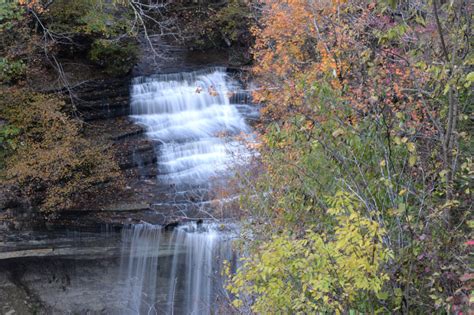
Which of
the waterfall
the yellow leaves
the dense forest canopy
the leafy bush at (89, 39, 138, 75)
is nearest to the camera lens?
the yellow leaves

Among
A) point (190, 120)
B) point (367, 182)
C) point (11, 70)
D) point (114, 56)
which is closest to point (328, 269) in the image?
point (367, 182)

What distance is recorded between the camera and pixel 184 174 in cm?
1289

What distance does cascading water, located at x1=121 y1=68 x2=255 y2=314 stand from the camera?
410 inches

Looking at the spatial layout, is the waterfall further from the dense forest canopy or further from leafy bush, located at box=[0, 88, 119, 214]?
the dense forest canopy

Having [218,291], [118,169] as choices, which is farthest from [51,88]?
[218,291]

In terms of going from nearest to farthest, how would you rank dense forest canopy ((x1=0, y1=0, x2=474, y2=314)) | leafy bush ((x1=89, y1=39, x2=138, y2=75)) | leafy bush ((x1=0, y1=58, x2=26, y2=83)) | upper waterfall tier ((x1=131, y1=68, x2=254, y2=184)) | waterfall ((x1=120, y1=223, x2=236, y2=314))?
dense forest canopy ((x1=0, y1=0, x2=474, y2=314)) → waterfall ((x1=120, y1=223, x2=236, y2=314)) → leafy bush ((x1=0, y1=58, x2=26, y2=83)) → upper waterfall tier ((x1=131, y1=68, x2=254, y2=184)) → leafy bush ((x1=89, y1=39, x2=138, y2=75))

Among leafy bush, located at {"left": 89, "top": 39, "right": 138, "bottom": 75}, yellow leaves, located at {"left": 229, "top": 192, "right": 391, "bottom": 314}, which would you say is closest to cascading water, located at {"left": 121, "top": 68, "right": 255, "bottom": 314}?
leafy bush, located at {"left": 89, "top": 39, "right": 138, "bottom": 75}

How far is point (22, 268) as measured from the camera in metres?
10.2

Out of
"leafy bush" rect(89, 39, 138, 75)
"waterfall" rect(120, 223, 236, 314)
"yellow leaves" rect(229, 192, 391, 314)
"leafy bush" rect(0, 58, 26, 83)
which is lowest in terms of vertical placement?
"waterfall" rect(120, 223, 236, 314)

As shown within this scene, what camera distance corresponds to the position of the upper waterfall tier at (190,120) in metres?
13.0

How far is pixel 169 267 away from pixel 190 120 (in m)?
5.65

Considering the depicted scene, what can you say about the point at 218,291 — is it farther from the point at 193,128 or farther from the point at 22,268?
the point at 193,128

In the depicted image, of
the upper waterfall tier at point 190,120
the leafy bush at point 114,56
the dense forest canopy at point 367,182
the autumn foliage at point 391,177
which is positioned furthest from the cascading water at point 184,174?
the autumn foliage at point 391,177

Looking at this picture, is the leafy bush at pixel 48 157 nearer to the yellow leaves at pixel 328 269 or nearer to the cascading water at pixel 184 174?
A: the cascading water at pixel 184 174
